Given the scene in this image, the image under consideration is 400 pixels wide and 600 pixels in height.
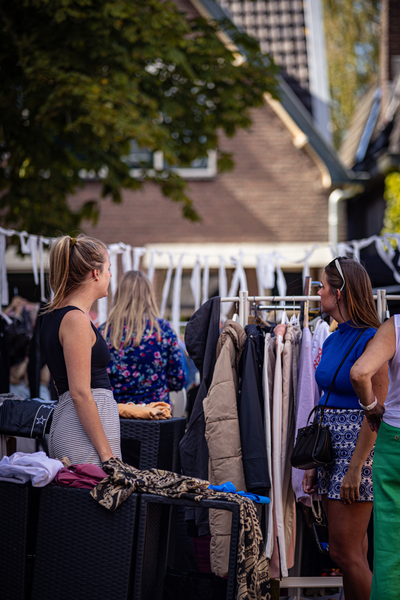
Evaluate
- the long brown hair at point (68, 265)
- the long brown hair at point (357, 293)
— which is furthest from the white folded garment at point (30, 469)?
the long brown hair at point (357, 293)

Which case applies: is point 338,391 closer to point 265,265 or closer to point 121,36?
point 265,265

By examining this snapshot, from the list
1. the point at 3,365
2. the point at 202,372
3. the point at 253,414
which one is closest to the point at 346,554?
the point at 253,414

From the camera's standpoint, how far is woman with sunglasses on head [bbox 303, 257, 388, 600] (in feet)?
8.94

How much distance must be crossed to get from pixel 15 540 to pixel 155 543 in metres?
0.56

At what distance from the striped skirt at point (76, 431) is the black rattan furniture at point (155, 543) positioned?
345 mm

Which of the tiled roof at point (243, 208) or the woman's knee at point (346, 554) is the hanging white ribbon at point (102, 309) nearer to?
the woman's knee at point (346, 554)

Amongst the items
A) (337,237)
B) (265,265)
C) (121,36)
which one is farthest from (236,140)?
(265,265)

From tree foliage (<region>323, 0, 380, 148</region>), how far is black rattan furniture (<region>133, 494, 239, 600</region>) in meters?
18.9

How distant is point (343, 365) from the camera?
2.80 metres

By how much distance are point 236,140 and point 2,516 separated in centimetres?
998

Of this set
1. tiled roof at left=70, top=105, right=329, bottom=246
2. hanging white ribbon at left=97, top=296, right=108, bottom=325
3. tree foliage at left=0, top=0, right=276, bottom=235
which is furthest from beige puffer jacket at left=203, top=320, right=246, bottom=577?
tiled roof at left=70, top=105, right=329, bottom=246

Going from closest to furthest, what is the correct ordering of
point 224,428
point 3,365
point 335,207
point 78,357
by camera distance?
point 78,357, point 224,428, point 3,365, point 335,207

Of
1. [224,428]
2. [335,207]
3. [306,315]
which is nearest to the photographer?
[224,428]

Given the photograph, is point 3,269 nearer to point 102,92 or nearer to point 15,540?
point 102,92
